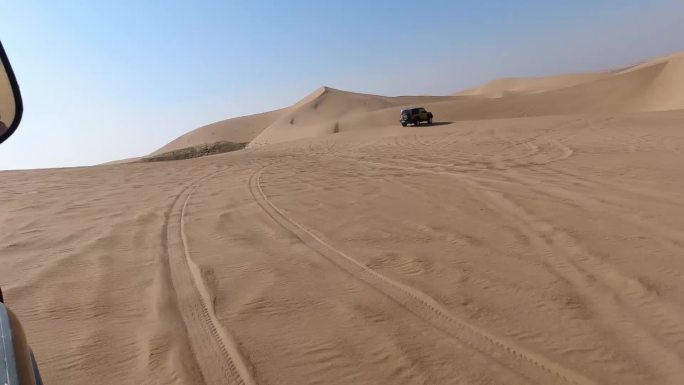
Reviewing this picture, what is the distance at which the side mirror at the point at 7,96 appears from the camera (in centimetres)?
171

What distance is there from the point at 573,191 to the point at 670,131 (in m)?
11.1

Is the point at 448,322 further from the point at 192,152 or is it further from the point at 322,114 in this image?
the point at 322,114

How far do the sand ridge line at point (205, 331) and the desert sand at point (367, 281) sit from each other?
15mm

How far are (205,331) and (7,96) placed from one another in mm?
2227

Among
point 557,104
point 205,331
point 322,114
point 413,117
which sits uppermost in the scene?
point 322,114

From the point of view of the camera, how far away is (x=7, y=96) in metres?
1.72

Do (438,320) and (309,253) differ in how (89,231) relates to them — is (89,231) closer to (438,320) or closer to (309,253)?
(309,253)

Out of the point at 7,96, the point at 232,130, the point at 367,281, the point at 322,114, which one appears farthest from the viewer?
the point at 232,130

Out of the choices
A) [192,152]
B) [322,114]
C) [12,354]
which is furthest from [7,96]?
[322,114]

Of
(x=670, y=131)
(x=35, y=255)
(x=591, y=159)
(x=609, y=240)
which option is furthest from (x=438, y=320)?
(x=670, y=131)

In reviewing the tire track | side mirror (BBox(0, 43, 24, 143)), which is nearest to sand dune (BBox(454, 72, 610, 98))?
the tire track

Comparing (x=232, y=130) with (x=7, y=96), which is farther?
(x=232, y=130)

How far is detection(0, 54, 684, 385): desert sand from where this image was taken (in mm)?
3004

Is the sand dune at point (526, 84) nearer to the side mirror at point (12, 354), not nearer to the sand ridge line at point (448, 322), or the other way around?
the sand ridge line at point (448, 322)
